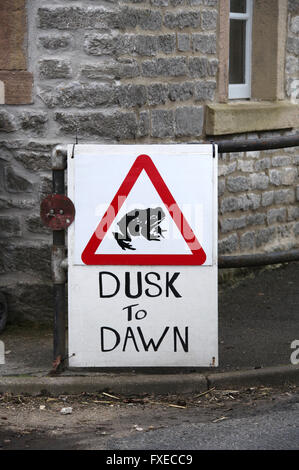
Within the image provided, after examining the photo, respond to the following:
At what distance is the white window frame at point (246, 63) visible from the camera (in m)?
8.43

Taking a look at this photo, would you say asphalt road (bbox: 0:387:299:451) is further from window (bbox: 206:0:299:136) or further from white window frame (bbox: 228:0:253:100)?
white window frame (bbox: 228:0:253:100)

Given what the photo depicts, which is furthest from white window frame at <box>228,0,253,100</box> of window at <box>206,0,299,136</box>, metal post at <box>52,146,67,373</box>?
metal post at <box>52,146,67,373</box>

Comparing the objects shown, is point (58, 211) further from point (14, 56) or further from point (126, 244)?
point (14, 56)

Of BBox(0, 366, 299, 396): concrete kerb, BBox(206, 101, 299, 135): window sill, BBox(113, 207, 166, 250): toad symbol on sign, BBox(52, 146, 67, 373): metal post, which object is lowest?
BBox(0, 366, 299, 396): concrete kerb

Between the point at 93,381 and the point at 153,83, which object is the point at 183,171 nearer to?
the point at 93,381

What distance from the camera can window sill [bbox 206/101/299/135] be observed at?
761 centimetres

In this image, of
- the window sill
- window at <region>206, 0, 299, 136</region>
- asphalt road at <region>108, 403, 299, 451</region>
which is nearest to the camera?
asphalt road at <region>108, 403, 299, 451</region>

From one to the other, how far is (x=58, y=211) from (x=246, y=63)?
12.6 ft

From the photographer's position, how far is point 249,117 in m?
8.07

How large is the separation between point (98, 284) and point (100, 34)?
201 centimetres

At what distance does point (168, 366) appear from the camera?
5.42m

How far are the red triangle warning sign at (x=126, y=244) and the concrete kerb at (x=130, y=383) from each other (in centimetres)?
65

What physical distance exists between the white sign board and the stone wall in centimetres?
132

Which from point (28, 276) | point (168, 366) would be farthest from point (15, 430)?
point (28, 276)
